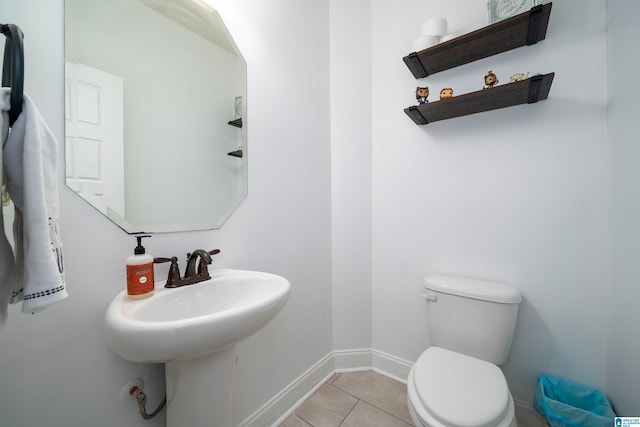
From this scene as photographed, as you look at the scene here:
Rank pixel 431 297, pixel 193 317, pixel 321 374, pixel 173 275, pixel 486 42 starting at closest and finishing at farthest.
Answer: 1. pixel 193 317
2. pixel 173 275
3. pixel 486 42
4. pixel 431 297
5. pixel 321 374

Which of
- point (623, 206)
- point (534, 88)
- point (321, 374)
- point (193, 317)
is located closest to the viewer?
point (193, 317)

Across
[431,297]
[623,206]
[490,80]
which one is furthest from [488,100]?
[431,297]

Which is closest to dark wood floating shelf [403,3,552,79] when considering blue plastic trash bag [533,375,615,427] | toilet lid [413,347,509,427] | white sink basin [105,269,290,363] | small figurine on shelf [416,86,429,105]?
small figurine on shelf [416,86,429,105]

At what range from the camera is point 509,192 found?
1266mm

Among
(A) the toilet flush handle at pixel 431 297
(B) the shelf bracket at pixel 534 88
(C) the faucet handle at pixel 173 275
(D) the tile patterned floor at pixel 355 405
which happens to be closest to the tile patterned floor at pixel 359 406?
(D) the tile patterned floor at pixel 355 405

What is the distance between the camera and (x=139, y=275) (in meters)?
0.75

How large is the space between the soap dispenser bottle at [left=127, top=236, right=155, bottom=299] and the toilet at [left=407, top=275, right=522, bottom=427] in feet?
3.29

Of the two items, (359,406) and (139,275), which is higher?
(139,275)

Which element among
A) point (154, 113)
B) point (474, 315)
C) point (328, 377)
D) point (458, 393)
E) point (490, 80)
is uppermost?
point (490, 80)

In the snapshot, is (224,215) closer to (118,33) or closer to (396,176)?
(118,33)

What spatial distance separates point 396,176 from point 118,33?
4.81ft

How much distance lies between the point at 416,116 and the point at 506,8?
56 cm

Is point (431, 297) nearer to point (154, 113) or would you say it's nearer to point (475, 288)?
point (475, 288)

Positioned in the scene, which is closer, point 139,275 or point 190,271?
point 139,275
